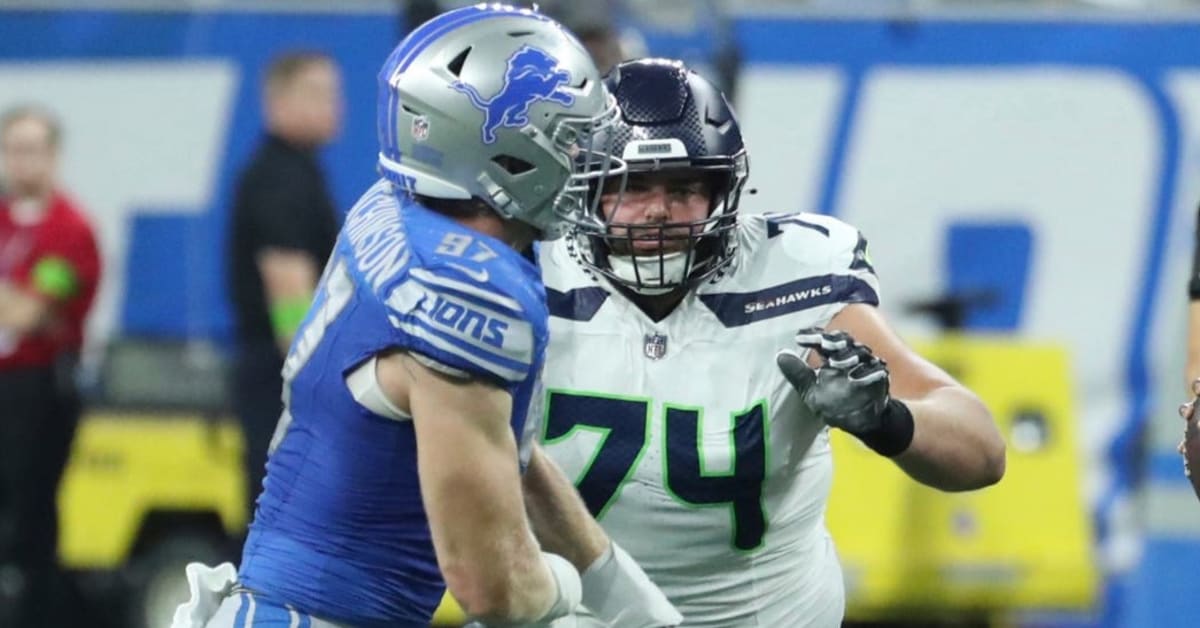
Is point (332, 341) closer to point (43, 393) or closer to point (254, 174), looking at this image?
point (254, 174)

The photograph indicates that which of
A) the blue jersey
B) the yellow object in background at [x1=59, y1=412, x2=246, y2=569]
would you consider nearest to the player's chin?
the blue jersey

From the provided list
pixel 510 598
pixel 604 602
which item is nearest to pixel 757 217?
pixel 604 602

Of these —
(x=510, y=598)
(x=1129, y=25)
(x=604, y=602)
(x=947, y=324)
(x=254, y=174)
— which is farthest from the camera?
(x=1129, y=25)

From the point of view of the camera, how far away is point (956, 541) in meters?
6.27

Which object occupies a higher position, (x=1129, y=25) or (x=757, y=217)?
(x=757, y=217)

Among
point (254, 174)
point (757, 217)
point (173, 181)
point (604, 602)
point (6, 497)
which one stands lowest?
point (6, 497)

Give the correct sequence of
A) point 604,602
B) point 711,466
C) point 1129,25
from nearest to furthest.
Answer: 1. point 604,602
2. point 711,466
3. point 1129,25

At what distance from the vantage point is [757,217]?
11.7ft

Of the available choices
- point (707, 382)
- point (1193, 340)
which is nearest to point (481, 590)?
point (707, 382)

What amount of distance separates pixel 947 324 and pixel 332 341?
3964mm

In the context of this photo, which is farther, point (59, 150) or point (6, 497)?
point (59, 150)

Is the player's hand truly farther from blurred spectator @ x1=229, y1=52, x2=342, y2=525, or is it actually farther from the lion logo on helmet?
blurred spectator @ x1=229, y1=52, x2=342, y2=525

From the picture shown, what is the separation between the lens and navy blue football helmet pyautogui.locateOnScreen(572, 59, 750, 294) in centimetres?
338

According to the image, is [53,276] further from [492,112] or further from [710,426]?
[492,112]
